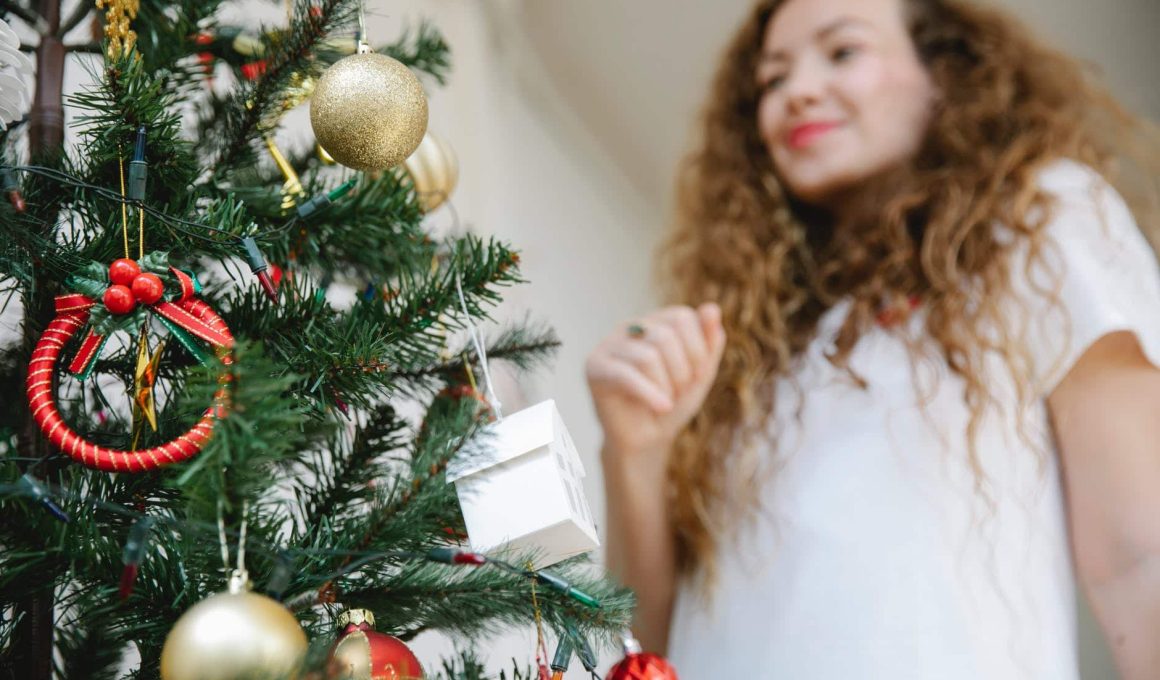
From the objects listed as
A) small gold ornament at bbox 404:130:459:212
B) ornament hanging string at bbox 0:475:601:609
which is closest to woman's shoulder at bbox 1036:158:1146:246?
small gold ornament at bbox 404:130:459:212

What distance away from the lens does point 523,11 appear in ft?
5.58

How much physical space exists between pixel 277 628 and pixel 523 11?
1.61 m

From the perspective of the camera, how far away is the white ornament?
39cm

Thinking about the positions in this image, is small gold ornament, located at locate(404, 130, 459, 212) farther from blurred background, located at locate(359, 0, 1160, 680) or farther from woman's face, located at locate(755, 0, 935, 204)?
blurred background, located at locate(359, 0, 1160, 680)

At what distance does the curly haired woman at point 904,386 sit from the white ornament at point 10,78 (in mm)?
477

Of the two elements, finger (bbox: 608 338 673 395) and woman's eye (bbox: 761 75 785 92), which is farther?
woman's eye (bbox: 761 75 785 92)

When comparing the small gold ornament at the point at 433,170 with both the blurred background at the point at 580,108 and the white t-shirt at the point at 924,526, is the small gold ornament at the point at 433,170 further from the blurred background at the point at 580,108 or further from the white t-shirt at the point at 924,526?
the blurred background at the point at 580,108

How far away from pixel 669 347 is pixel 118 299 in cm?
47

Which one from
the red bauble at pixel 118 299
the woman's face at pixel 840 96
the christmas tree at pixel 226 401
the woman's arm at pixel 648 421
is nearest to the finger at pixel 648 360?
the woman's arm at pixel 648 421

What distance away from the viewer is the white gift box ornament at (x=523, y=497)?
0.38 metres

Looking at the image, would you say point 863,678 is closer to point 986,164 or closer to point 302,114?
point 986,164

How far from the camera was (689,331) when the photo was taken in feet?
2.43

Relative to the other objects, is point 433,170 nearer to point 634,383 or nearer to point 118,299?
point 634,383

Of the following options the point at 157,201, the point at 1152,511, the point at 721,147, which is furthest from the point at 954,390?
the point at 157,201
